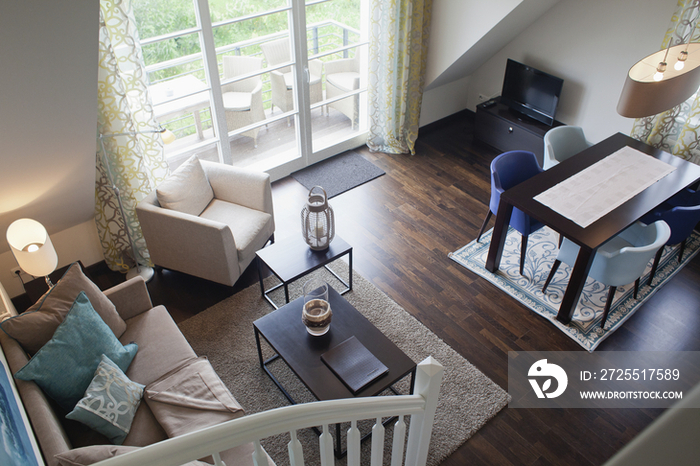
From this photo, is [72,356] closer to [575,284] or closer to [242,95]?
[242,95]

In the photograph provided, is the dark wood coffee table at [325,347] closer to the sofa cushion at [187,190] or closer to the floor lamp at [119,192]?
the sofa cushion at [187,190]

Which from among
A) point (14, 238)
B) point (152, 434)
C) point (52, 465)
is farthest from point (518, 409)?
point (14, 238)

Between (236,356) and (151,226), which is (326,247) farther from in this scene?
(151,226)

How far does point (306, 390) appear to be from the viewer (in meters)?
3.04

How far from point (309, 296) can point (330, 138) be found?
2644 millimetres

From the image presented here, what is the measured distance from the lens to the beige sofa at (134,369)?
2.08 metres

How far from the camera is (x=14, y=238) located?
2682mm

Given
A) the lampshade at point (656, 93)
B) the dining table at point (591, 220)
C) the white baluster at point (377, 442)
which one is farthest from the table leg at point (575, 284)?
the white baluster at point (377, 442)

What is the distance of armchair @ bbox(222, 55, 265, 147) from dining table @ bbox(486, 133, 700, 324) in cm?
220

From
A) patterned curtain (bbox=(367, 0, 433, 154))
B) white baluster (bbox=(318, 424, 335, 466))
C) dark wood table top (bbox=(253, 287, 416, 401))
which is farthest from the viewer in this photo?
patterned curtain (bbox=(367, 0, 433, 154))

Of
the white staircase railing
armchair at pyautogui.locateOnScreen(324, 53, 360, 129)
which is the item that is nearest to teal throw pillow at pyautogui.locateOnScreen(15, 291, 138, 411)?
the white staircase railing

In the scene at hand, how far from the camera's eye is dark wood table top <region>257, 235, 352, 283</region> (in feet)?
10.8

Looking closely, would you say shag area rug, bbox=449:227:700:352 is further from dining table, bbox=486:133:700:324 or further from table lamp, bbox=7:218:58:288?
table lamp, bbox=7:218:58:288

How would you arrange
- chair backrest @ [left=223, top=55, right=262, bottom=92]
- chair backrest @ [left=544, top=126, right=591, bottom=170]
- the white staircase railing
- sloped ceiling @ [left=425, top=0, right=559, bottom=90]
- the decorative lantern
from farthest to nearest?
sloped ceiling @ [left=425, top=0, right=559, bottom=90], chair backrest @ [left=544, top=126, right=591, bottom=170], chair backrest @ [left=223, top=55, right=262, bottom=92], the decorative lantern, the white staircase railing
